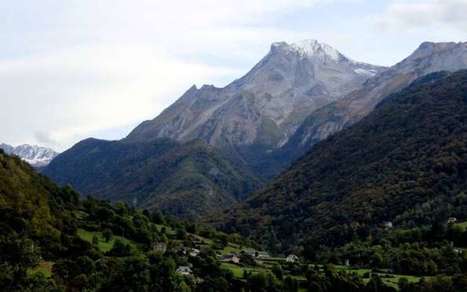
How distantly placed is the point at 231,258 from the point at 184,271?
27.4 m

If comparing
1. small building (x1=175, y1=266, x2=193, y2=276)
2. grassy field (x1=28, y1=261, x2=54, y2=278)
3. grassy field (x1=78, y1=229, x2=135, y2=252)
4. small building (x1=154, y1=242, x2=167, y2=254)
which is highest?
grassy field (x1=78, y1=229, x2=135, y2=252)

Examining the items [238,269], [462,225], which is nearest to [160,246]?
[238,269]

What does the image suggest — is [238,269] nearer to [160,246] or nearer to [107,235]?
[160,246]

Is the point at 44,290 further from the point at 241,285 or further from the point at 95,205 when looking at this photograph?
the point at 95,205

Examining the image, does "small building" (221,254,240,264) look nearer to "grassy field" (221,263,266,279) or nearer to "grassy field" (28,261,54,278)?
"grassy field" (221,263,266,279)

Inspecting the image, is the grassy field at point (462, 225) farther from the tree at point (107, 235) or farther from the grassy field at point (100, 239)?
the tree at point (107, 235)

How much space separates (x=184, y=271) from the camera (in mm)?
145375

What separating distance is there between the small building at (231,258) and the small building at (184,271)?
2078 centimetres

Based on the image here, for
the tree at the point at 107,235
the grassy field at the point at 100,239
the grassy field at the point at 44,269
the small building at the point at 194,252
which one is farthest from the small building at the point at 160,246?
the grassy field at the point at 44,269

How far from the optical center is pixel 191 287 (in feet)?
436

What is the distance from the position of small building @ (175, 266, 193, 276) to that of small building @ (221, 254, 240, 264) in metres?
20.8

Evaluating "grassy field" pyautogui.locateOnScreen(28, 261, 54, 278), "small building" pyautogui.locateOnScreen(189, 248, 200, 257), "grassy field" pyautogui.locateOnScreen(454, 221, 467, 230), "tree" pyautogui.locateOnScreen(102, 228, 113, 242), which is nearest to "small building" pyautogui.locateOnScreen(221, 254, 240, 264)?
"small building" pyautogui.locateOnScreen(189, 248, 200, 257)

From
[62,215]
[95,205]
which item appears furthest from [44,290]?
[95,205]

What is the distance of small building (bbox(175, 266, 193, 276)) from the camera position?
468 ft
